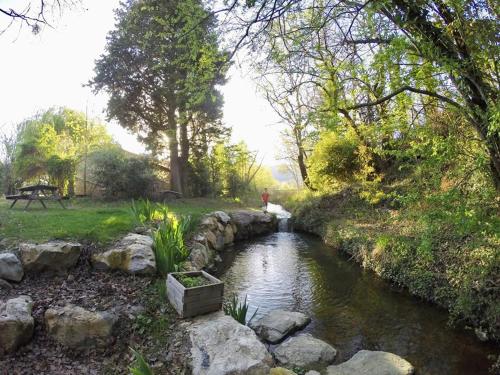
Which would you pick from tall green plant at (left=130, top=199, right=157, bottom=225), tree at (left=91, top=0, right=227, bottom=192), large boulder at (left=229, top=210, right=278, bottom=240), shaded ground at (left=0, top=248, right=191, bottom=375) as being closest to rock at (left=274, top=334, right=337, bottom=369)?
shaded ground at (left=0, top=248, right=191, bottom=375)

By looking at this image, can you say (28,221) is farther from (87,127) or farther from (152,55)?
(87,127)

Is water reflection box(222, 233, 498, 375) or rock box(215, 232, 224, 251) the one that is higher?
rock box(215, 232, 224, 251)

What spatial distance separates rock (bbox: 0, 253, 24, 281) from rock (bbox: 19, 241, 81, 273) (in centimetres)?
16

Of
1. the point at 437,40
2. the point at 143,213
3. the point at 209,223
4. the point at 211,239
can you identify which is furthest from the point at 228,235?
the point at 437,40

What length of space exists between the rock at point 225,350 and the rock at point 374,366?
3.29ft

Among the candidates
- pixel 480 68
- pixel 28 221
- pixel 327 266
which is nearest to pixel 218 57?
pixel 480 68

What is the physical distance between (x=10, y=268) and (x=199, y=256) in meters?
3.81

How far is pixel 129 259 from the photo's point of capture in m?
5.86

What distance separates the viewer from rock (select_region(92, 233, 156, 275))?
577 cm

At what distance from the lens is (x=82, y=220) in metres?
7.93

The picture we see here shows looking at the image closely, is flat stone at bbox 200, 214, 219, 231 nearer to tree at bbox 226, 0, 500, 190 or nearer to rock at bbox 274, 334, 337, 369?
rock at bbox 274, 334, 337, 369

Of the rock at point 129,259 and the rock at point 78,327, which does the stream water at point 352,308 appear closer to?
the rock at point 129,259

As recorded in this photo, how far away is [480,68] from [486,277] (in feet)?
10.9

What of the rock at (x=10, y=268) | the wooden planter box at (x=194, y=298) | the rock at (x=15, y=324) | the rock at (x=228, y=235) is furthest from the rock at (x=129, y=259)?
the rock at (x=228, y=235)
